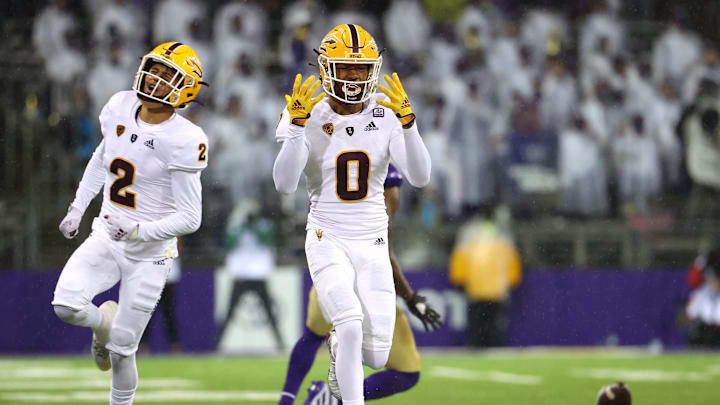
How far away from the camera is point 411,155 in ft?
19.9

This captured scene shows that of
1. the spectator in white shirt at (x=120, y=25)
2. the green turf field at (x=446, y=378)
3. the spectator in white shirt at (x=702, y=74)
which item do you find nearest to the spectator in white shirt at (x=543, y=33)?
the spectator in white shirt at (x=702, y=74)

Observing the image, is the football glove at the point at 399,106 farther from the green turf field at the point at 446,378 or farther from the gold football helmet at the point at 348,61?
the green turf field at the point at 446,378

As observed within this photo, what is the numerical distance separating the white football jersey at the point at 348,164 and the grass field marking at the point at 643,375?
18.4 feet

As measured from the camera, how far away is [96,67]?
1437 cm

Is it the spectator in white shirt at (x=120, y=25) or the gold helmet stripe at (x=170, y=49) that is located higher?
the spectator in white shirt at (x=120, y=25)

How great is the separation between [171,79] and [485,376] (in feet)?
19.5

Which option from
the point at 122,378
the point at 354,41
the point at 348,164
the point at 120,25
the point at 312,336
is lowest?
Result: the point at 122,378

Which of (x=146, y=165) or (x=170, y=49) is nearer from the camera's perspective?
(x=146, y=165)

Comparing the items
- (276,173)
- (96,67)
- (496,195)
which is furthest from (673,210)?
(276,173)

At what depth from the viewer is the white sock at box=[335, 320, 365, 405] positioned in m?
5.84

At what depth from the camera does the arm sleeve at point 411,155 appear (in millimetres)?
6043

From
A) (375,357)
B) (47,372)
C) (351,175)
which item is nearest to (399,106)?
(351,175)

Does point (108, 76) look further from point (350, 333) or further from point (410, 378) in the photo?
point (350, 333)

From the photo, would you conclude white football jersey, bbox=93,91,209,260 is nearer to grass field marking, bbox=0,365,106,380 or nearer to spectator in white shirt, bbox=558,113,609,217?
grass field marking, bbox=0,365,106,380
